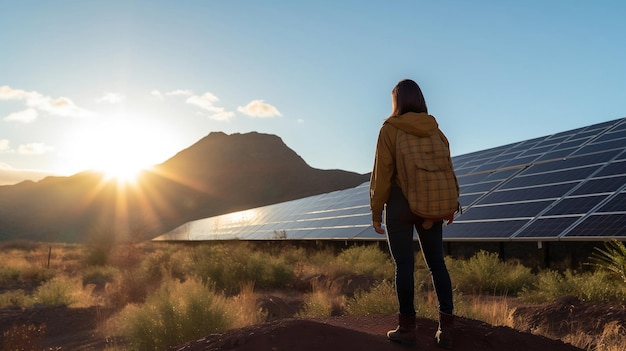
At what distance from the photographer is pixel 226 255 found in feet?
52.7

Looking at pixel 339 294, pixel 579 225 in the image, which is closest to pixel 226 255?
pixel 339 294

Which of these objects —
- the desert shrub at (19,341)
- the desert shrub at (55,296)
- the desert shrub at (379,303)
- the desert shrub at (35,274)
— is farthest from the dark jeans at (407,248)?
the desert shrub at (35,274)

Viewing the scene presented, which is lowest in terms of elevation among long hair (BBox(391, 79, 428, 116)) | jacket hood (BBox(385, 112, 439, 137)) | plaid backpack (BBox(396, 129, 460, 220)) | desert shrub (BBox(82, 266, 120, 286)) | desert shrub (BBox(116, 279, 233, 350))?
desert shrub (BBox(82, 266, 120, 286))

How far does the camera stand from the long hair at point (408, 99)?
445 cm

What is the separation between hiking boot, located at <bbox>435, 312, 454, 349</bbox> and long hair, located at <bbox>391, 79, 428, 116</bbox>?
1817 millimetres

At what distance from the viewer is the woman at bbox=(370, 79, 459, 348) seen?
13.7ft

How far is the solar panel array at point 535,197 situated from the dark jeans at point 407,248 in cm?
876

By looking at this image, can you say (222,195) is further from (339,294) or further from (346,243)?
(339,294)

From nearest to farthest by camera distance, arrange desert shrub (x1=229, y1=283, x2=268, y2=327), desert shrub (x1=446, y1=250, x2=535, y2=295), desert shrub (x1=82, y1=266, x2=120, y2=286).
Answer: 1. desert shrub (x1=229, y1=283, x2=268, y2=327)
2. desert shrub (x1=446, y1=250, x2=535, y2=295)
3. desert shrub (x1=82, y1=266, x2=120, y2=286)

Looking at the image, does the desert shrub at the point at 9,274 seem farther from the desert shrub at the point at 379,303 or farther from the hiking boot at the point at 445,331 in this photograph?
the hiking boot at the point at 445,331

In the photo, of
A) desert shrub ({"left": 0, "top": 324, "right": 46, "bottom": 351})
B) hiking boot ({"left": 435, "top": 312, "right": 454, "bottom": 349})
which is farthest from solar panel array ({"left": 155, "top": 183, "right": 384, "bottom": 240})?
hiking boot ({"left": 435, "top": 312, "right": 454, "bottom": 349})

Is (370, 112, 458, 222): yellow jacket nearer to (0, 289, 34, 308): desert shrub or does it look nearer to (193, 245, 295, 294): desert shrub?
(193, 245, 295, 294): desert shrub

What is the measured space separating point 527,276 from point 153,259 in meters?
14.2

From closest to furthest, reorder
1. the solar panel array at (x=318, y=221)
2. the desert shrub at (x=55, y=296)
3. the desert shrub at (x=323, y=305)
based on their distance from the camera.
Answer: the desert shrub at (x=323, y=305), the desert shrub at (x=55, y=296), the solar panel array at (x=318, y=221)
